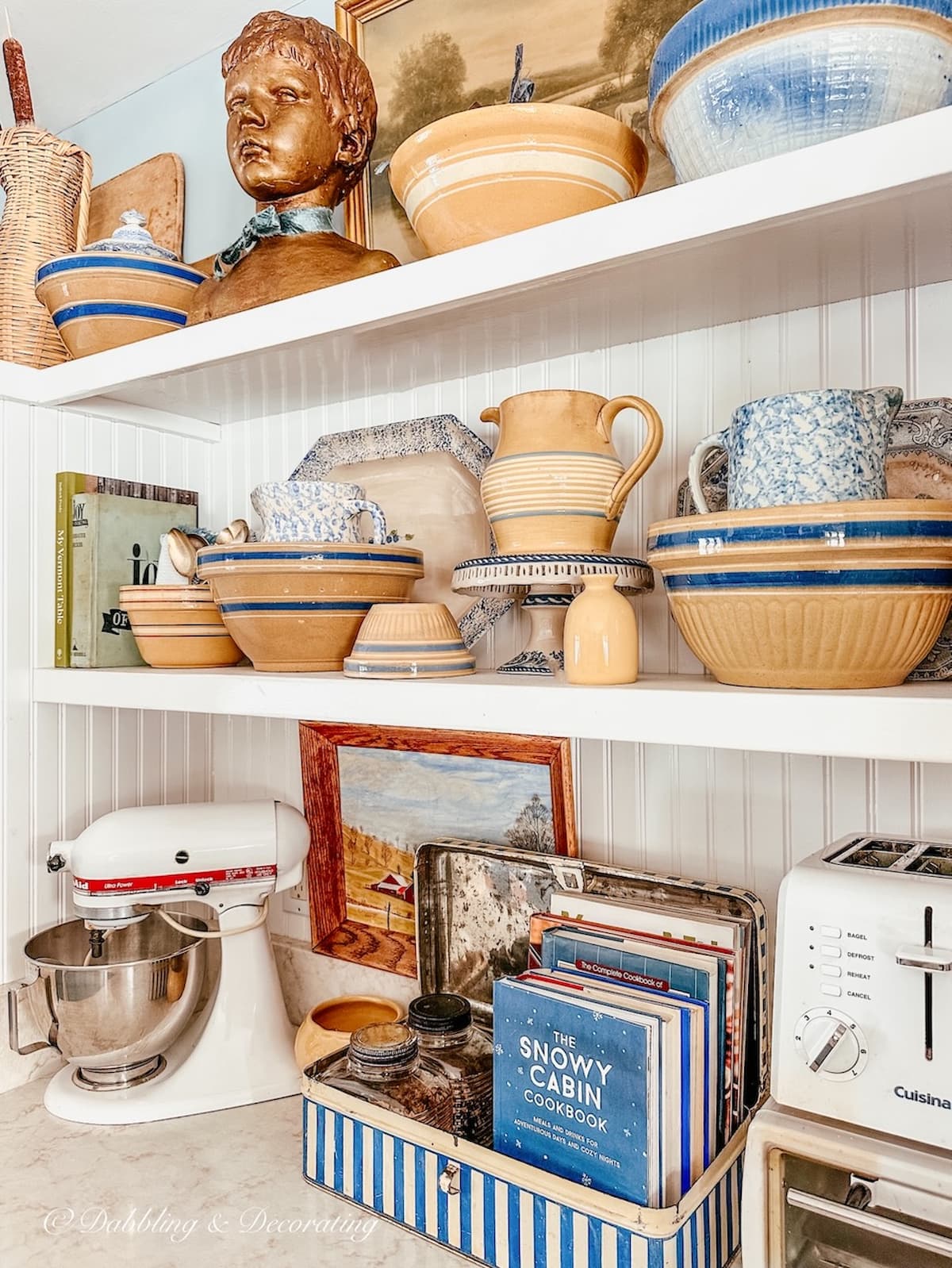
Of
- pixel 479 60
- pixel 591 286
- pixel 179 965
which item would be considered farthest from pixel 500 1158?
pixel 479 60

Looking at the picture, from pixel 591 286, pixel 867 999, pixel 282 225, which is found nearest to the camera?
pixel 867 999

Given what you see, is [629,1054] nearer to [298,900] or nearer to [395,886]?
[395,886]

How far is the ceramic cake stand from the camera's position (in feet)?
2.90

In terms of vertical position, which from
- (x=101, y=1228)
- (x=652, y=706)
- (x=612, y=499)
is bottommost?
(x=101, y=1228)

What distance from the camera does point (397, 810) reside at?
4.11 feet

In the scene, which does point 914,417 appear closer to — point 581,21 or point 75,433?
point 581,21

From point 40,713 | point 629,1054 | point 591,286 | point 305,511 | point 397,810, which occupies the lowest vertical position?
point 629,1054

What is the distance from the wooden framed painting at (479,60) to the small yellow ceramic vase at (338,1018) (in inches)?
37.3

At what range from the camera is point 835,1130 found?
0.68m

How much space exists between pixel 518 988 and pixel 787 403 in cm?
55

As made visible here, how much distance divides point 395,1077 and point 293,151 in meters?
1.00

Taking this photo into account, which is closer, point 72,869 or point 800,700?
point 800,700

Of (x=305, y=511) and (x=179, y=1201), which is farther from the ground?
(x=305, y=511)

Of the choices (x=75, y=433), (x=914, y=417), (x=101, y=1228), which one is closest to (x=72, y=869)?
(x=101, y=1228)
